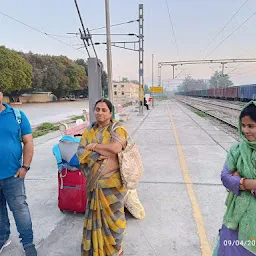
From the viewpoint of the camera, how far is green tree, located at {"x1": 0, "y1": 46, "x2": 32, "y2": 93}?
134ft

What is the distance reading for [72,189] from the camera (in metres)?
3.38

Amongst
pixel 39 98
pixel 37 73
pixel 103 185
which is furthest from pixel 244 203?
pixel 39 98

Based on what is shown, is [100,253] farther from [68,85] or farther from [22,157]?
[68,85]

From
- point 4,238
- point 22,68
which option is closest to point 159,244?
point 4,238

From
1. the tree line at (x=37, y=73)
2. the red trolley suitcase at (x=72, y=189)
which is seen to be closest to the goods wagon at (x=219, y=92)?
the tree line at (x=37, y=73)

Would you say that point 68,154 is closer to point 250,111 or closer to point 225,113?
point 250,111

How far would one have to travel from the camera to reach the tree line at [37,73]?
A: 41747mm

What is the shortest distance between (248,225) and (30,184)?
4.06 meters

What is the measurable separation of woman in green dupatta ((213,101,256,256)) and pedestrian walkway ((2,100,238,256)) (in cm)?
107

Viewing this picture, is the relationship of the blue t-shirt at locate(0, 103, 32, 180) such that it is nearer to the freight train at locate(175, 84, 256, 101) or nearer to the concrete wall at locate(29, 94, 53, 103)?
the freight train at locate(175, 84, 256, 101)

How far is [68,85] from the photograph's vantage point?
6488 cm

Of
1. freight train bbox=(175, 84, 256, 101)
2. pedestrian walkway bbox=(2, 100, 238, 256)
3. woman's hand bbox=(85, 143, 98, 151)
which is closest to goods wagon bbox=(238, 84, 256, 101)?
freight train bbox=(175, 84, 256, 101)

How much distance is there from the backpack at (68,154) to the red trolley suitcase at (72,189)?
7 centimetres

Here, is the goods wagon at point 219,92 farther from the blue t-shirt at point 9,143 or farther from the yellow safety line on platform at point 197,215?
the blue t-shirt at point 9,143
